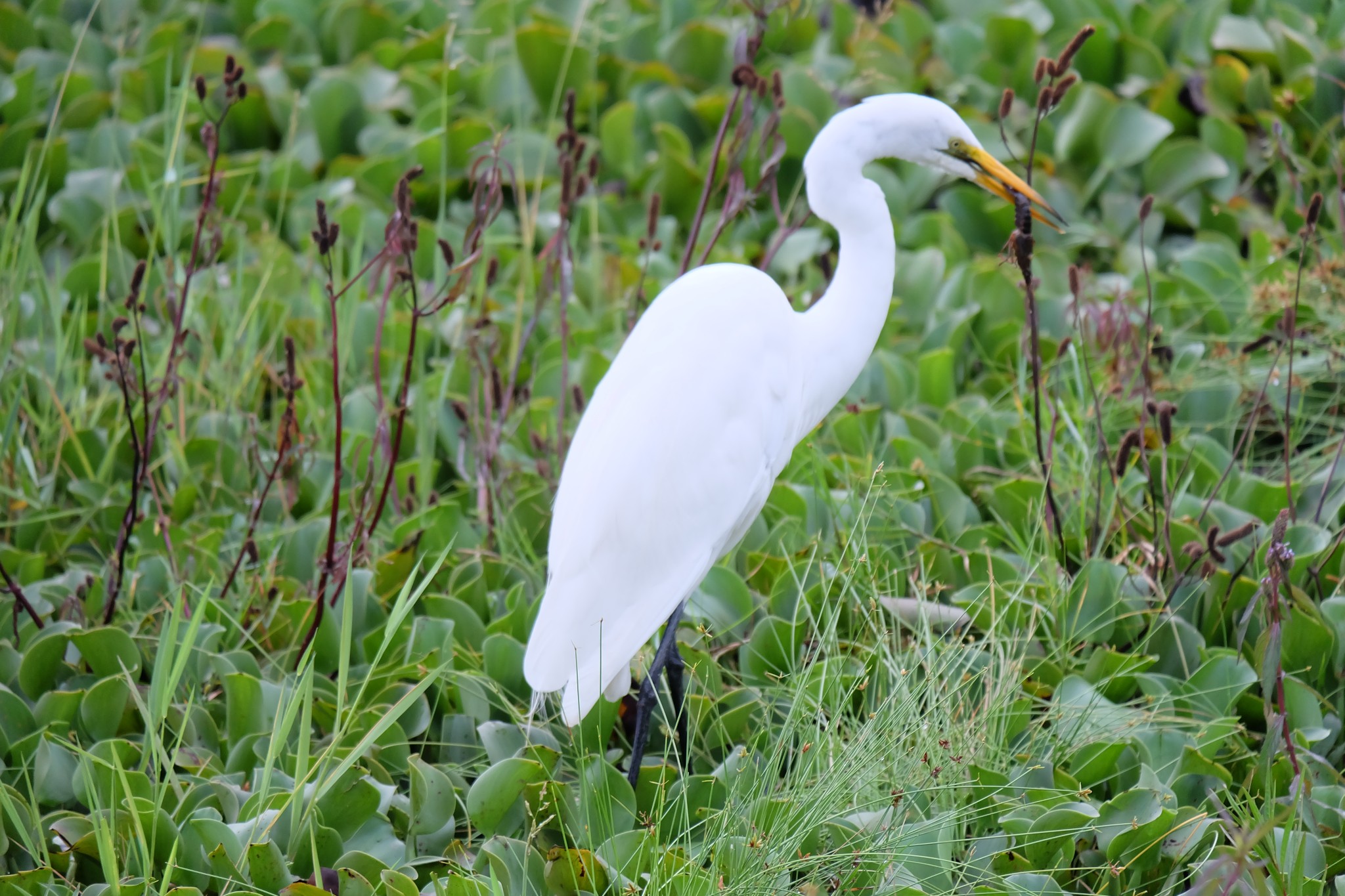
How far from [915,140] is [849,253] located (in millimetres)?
181

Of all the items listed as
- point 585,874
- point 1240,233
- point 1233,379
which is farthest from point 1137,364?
point 585,874

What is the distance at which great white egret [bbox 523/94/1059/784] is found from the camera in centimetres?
163

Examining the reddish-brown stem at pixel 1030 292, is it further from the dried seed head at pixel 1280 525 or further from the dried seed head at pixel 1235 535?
the dried seed head at pixel 1280 525

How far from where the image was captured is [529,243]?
8.39ft

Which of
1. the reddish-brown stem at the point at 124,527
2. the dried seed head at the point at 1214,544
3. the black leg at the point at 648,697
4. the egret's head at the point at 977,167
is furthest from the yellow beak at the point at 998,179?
the reddish-brown stem at the point at 124,527

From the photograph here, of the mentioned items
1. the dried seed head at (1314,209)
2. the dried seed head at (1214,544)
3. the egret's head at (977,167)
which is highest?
the egret's head at (977,167)

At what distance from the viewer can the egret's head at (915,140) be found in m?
1.64

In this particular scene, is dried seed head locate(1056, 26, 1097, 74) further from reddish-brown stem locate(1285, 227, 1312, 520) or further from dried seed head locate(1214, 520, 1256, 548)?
dried seed head locate(1214, 520, 1256, 548)

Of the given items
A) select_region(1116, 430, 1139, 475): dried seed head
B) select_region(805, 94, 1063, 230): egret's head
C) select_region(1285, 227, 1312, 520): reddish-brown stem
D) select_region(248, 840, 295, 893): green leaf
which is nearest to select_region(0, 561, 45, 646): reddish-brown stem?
select_region(248, 840, 295, 893): green leaf

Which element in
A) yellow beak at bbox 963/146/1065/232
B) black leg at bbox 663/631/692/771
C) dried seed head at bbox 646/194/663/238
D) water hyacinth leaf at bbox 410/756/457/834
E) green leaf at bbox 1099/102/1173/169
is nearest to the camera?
water hyacinth leaf at bbox 410/756/457/834

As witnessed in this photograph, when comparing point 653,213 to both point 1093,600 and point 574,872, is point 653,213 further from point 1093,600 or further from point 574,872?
point 574,872

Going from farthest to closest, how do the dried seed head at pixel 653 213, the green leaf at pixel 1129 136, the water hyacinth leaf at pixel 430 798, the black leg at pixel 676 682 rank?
the green leaf at pixel 1129 136
the dried seed head at pixel 653 213
the black leg at pixel 676 682
the water hyacinth leaf at pixel 430 798

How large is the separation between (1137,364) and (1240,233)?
0.95m

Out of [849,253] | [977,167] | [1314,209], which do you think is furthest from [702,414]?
[1314,209]
